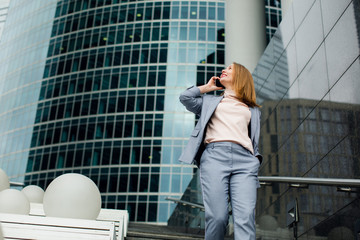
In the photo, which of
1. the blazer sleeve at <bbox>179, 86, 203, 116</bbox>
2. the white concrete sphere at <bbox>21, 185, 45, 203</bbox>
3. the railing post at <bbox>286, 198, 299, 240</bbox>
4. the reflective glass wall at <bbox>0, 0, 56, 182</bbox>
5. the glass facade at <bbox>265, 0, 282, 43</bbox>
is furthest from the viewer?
the glass facade at <bbox>265, 0, 282, 43</bbox>

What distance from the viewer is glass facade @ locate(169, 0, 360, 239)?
7043 mm

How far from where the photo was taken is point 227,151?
4.03 m

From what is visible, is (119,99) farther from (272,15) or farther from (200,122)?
(200,122)

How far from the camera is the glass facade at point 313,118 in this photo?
7043 mm

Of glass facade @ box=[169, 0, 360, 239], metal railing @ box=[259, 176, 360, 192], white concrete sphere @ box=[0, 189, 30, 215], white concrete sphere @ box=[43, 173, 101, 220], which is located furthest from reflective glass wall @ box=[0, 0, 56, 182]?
white concrete sphere @ box=[43, 173, 101, 220]

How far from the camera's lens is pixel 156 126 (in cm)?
4809

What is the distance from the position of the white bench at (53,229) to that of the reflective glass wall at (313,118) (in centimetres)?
350

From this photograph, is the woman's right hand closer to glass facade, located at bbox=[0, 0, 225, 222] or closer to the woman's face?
the woman's face

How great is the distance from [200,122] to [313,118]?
482 centimetres

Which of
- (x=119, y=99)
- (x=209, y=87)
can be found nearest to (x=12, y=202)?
(x=209, y=87)

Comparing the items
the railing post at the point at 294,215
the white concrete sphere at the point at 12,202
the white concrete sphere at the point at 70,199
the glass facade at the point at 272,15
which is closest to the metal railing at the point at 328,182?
the railing post at the point at 294,215

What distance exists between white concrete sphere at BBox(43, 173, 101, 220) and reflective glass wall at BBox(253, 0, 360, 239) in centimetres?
352

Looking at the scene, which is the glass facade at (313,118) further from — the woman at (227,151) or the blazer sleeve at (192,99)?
the blazer sleeve at (192,99)

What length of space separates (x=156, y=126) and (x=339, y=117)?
134 feet
